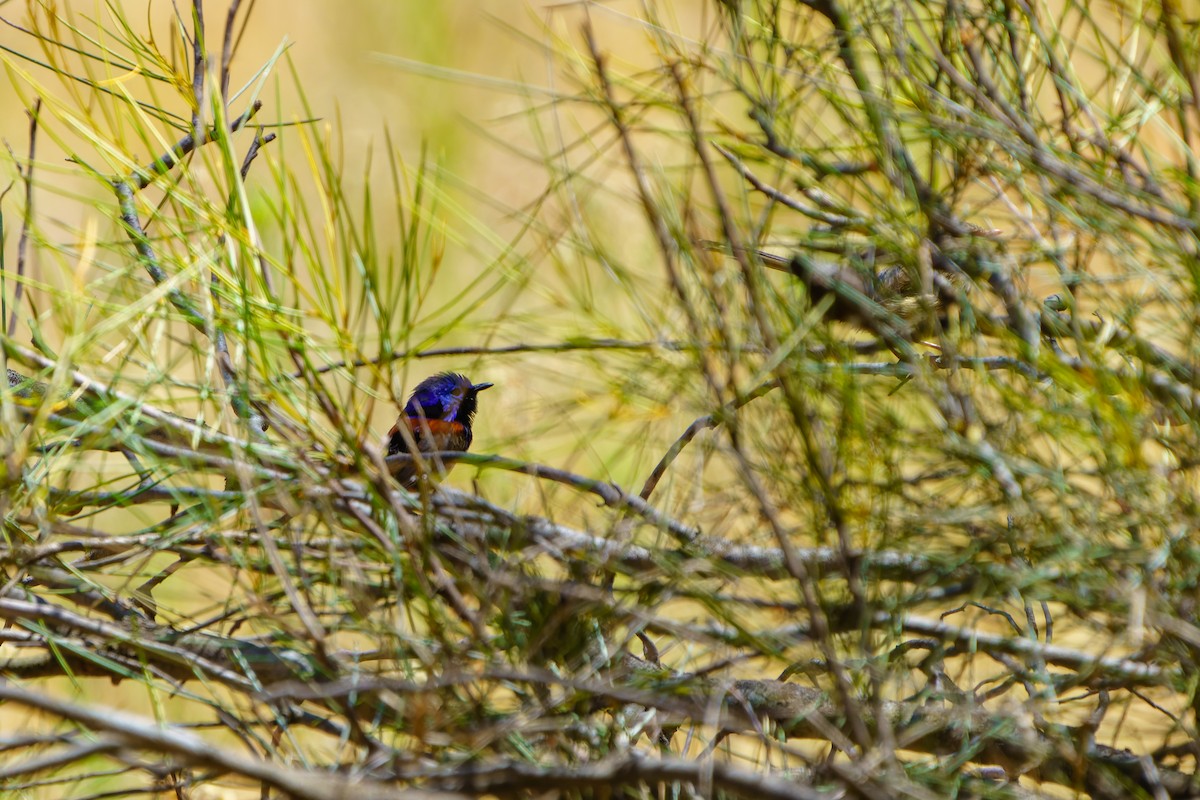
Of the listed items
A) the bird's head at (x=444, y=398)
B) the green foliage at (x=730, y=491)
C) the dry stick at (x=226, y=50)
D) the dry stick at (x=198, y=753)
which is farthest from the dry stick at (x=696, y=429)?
the bird's head at (x=444, y=398)

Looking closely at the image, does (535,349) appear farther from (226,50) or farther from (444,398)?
(444,398)

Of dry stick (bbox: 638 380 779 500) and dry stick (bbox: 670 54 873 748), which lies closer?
dry stick (bbox: 670 54 873 748)

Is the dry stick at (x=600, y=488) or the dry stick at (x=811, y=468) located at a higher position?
the dry stick at (x=811, y=468)

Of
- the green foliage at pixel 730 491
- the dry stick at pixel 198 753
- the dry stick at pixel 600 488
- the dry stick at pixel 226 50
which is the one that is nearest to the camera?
the dry stick at pixel 198 753

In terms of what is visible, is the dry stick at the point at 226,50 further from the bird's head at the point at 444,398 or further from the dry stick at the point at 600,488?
the bird's head at the point at 444,398

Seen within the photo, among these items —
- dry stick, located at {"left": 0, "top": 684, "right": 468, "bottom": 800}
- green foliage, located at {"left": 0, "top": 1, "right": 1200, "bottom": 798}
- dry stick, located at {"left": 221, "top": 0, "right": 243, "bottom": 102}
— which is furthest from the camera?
dry stick, located at {"left": 221, "top": 0, "right": 243, "bottom": 102}

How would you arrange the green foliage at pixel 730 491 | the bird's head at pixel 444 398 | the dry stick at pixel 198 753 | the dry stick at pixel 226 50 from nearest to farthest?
the dry stick at pixel 198 753
the green foliage at pixel 730 491
the dry stick at pixel 226 50
the bird's head at pixel 444 398

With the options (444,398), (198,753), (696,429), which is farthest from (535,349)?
(444,398)

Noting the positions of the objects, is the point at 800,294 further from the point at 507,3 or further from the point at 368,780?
the point at 507,3

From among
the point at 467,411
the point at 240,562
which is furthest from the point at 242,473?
the point at 467,411

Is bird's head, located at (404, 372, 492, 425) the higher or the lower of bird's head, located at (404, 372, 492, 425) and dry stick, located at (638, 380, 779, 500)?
the lower

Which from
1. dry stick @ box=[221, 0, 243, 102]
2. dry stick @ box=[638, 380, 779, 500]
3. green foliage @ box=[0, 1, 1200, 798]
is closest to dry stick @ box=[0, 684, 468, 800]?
green foliage @ box=[0, 1, 1200, 798]

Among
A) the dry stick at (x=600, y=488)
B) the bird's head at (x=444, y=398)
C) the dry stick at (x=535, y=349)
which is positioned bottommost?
the bird's head at (x=444, y=398)

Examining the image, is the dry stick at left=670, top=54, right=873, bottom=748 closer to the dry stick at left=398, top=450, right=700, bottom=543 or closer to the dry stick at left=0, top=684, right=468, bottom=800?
the dry stick at left=398, top=450, right=700, bottom=543
